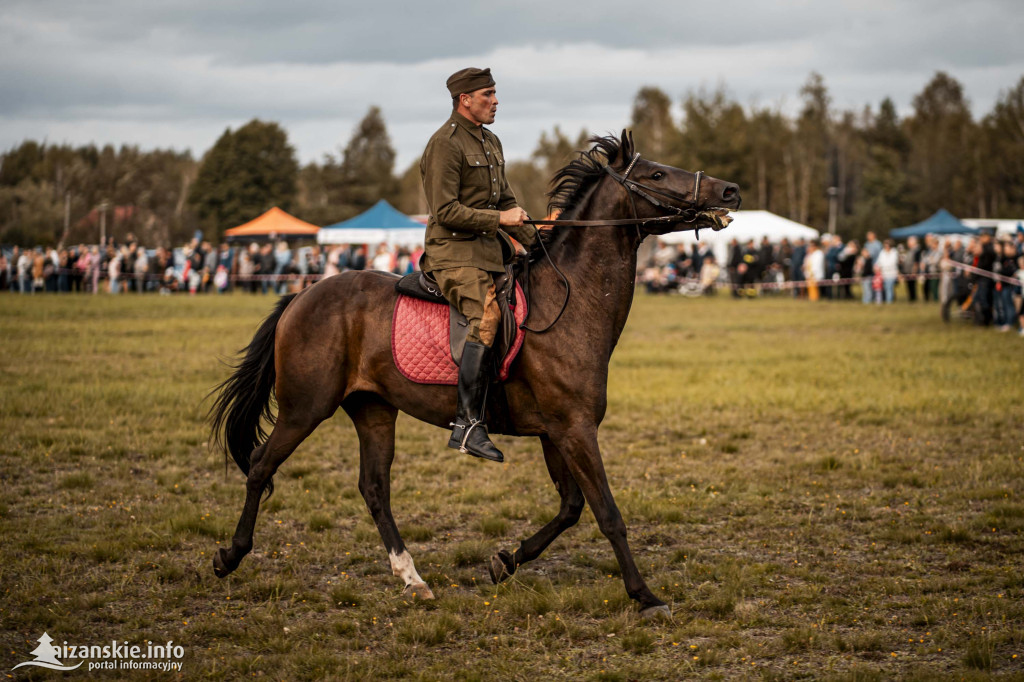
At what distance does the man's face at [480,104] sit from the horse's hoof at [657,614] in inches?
125

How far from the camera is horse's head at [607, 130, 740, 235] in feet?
19.3

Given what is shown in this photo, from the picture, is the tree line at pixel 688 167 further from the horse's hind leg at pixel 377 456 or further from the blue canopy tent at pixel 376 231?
the horse's hind leg at pixel 377 456

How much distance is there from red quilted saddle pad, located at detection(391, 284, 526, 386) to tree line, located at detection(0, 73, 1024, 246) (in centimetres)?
6907

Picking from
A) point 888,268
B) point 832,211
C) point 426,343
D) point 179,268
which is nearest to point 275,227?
point 179,268

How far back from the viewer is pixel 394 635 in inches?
211

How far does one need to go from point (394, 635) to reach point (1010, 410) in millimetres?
9571

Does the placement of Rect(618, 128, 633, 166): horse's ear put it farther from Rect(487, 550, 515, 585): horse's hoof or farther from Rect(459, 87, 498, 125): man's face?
Rect(487, 550, 515, 585): horse's hoof

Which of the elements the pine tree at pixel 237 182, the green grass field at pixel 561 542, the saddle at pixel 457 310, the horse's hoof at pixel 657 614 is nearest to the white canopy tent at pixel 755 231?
the green grass field at pixel 561 542

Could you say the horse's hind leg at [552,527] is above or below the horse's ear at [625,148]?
below

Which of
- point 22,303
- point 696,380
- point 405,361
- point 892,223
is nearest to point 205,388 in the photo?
point 696,380

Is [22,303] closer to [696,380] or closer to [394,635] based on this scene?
[696,380]

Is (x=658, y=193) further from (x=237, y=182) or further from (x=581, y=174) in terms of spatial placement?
(x=237, y=182)

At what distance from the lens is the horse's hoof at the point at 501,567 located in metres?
6.24

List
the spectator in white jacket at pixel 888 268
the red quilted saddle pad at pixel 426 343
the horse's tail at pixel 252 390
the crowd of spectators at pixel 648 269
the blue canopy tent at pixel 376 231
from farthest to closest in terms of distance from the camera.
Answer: the blue canopy tent at pixel 376 231
the crowd of spectators at pixel 648 269
the spectator in white jacket at pixel 888 268
the horse's tail at pixel 252 390
the red quilted saddle pad at pixel 426 343
